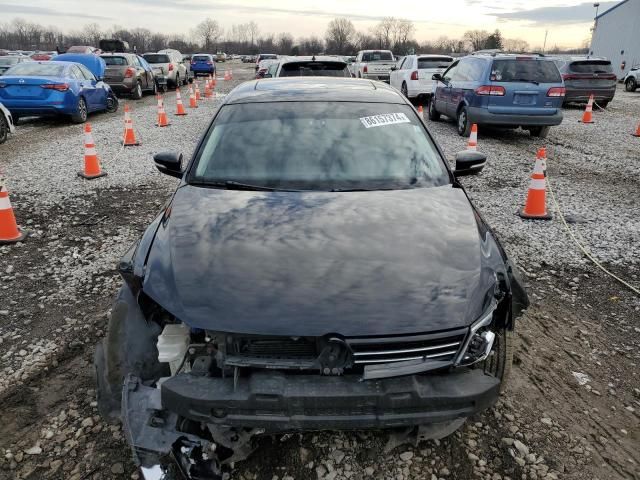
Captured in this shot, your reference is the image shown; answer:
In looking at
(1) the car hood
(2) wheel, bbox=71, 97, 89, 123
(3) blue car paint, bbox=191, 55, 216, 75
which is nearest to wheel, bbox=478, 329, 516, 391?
(1) the car hood

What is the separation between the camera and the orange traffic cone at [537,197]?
6285mm

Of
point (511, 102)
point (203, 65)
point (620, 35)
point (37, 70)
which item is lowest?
point (203, 65)

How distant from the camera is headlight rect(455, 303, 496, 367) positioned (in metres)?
2.24

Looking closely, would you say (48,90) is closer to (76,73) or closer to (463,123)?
(76,73)

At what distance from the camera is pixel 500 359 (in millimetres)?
2555

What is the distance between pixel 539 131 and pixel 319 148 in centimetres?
1014

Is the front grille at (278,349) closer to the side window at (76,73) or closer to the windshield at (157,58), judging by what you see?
the side window at (76,73)

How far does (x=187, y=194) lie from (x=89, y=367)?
4.24 ft

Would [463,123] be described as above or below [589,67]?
below

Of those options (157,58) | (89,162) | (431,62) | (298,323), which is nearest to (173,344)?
(298,323)

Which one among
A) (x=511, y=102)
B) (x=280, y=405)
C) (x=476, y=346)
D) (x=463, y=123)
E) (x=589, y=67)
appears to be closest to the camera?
(x=280, y=405)

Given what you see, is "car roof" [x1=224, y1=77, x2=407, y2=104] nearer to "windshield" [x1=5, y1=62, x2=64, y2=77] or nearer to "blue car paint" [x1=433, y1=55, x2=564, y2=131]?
"blue car paint" [x1=433, y1=55, x2=564, y2=131]

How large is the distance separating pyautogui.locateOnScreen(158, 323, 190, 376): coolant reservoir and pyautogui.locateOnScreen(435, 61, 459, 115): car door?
1147 cm

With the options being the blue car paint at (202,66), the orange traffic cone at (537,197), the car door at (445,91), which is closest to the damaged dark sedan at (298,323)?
the orange traffic cone at (537,197)
